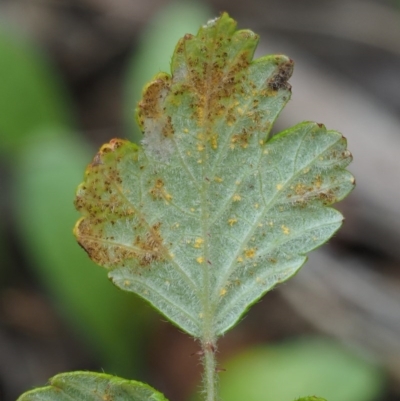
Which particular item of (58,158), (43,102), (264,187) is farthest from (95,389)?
(43,102)

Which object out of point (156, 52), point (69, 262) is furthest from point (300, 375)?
point (156, 52)

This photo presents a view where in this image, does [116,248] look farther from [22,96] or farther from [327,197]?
[22,96]

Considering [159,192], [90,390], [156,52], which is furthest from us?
[156,52]

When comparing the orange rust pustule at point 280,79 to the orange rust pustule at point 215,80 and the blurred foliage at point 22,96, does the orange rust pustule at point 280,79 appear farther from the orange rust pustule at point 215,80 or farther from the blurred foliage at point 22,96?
the blurred foliage at point 22,96

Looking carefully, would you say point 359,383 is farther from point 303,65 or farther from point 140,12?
point 140,12

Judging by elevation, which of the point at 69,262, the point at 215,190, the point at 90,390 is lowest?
the point at 69,262

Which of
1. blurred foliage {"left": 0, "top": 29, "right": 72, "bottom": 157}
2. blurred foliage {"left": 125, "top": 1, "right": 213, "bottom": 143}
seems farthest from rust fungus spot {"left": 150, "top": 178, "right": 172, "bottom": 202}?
blurred foliage {"left": 0, "top": 29, "right": 72, "bottom": 157}

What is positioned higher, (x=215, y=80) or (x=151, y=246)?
(x=215, y=80)
